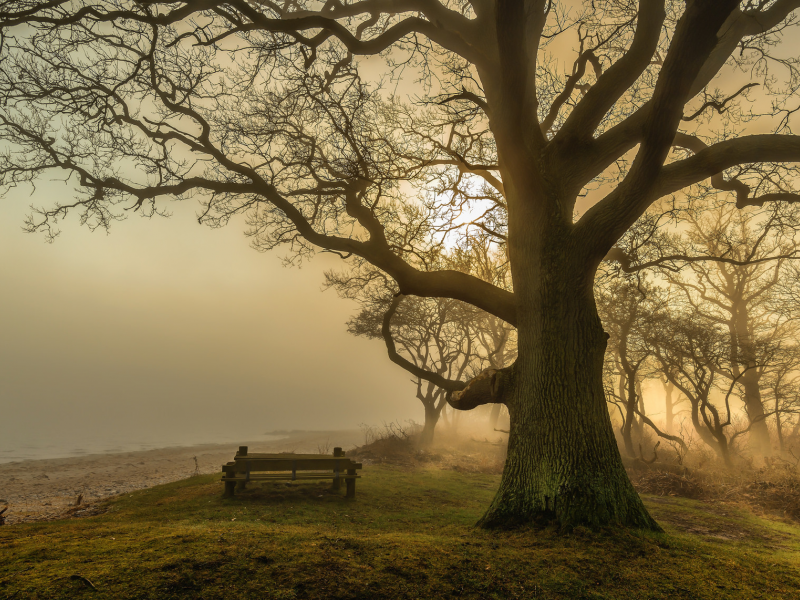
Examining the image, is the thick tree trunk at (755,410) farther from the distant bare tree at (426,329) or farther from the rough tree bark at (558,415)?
the rough tree bark at (558,415)

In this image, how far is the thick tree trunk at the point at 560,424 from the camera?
5.09 meters

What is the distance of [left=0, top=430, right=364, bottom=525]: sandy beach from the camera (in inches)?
322

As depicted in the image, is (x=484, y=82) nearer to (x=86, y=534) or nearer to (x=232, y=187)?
(x=232, y=187)

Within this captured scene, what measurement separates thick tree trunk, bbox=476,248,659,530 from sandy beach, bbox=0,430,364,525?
7.92 m

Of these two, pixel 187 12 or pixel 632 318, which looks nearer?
pixel 187 12

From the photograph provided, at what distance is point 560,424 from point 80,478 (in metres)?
16.4

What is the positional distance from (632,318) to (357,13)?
14.3 m

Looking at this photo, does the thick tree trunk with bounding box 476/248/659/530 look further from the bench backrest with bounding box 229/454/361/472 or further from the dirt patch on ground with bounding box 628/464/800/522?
the dirt patch on ground with bounding box 628/464/800/522

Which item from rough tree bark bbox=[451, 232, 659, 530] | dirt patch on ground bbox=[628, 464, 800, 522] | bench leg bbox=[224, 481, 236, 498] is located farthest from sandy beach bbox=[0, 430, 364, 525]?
dirt patch on ground bbox=[628, 464, 800, 522]

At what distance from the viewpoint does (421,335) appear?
76.4ft

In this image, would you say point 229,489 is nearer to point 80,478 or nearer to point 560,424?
point 560,424

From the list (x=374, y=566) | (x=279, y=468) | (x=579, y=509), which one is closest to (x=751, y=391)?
(x=579, y=509)

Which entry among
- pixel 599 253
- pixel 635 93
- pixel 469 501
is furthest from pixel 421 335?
pixel 599 253

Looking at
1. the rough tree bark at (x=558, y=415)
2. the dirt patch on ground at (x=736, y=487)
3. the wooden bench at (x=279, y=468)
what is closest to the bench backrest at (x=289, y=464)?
the wooden bench at (x=279, y=468)
